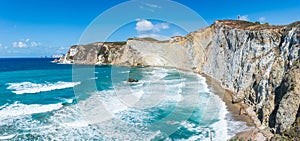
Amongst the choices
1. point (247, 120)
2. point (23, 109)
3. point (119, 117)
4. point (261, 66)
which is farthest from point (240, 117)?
point (23, 109)

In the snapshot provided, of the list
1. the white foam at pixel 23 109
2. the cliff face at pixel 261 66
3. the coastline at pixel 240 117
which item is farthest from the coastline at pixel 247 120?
the white foam at pixel 23 109

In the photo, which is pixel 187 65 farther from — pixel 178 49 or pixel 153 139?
pixel 153 139

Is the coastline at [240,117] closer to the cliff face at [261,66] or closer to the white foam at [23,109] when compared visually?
the cliff face at [261,66]

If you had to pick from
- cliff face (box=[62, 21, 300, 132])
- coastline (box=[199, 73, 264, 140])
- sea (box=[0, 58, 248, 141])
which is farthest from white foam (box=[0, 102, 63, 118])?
cliff face (box=[62, 21, 300, 132])

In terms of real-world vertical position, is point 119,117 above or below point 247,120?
below

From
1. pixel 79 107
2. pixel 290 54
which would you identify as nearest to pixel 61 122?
pixel 79 107

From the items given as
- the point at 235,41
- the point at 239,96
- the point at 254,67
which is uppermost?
the point at 235,41

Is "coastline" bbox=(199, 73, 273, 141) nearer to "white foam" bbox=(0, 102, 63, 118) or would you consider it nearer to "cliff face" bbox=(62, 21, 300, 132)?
"cliff face" bbox=(62, 21, 300, 132)

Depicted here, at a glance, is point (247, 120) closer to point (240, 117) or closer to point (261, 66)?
point (240, 117)
